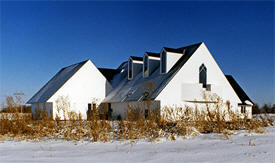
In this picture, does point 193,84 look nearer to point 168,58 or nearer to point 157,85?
point 157,85

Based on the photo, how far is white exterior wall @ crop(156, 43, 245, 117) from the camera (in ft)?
78.8

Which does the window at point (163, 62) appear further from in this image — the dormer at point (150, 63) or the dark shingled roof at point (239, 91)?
the dark shingled roof at point (239, 91)

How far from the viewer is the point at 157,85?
25.2 m

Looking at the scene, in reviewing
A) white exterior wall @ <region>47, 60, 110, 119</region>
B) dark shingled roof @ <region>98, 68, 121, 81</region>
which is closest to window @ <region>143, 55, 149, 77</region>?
white exterior wall @ <region>47, 60, 110, 119</region>

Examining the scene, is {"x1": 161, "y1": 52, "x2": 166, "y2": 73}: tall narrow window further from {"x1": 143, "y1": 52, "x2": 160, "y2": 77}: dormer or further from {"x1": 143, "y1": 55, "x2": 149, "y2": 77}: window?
{"x1": 143, "y1": 55, "x2": 149, "y2": 77}: window

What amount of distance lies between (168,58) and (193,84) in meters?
3.22

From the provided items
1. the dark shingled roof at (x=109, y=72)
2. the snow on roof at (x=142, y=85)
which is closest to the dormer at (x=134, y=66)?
the snow on roof at (x=142, y=85)

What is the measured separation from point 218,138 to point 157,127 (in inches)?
109

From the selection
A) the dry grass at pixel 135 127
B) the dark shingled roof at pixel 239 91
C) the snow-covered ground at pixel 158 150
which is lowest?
the snow-covered ground at pixel 158 150

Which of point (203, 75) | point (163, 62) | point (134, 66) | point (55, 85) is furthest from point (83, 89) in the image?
point (203, 75)

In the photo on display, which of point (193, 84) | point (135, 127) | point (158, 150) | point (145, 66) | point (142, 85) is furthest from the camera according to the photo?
point (145, 66)

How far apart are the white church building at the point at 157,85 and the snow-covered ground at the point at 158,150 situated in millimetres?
10747

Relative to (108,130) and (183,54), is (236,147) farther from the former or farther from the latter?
(183,54)

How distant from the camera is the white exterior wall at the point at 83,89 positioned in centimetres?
2877
